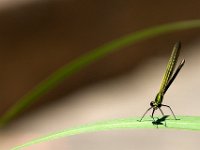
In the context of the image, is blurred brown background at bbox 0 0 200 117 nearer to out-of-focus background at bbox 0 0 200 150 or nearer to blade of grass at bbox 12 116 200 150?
out-of-focus background at bbox 0 0 200 150

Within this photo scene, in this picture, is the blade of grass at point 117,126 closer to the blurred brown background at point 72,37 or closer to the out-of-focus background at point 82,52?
the out-of-focus background at point 82,52

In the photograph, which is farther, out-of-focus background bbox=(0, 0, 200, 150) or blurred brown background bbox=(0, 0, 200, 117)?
blurred brown background bbox=(0, 0, 200, 117)

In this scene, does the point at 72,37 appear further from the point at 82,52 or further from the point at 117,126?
the point at 117,126

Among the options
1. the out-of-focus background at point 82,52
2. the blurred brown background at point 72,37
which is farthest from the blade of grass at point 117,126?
the blurred brown background at point 72,37

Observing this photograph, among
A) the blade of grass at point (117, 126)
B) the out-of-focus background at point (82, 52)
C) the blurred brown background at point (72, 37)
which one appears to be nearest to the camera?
the blade of grass at point (117, 126)

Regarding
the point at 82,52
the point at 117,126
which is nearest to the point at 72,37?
the point at 82,52

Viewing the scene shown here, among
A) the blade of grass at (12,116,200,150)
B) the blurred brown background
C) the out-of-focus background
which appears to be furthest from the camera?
the blurred brown background

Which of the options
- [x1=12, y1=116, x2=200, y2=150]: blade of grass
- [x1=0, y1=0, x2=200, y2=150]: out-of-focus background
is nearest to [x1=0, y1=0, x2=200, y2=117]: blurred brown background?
[x1=0, y1=0, x2=200, y2=150]: out-of-focus background
